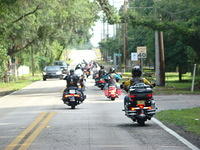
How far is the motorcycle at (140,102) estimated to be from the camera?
16.6m

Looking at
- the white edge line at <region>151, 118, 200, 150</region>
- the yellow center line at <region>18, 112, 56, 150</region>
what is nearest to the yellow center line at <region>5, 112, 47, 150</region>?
the yellow center line at <region>18, 112, 56, 150</region>

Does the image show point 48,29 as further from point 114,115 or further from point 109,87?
point 114,115

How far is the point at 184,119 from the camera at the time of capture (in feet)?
62.1

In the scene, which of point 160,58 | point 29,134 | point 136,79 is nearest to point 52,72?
point 160,58

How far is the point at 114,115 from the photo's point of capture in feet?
69.8

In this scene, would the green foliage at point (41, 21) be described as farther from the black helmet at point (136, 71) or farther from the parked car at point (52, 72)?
the black helmet at point (136, 71)

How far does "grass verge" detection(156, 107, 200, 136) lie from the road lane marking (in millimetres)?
3861

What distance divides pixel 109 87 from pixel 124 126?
1289 centimetres

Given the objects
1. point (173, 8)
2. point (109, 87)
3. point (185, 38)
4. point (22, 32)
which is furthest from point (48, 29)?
point (109, 87)

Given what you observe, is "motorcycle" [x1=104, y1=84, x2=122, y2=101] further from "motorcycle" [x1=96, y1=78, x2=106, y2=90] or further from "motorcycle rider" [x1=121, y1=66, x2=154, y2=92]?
"motorcycle rider" [x1=121, y1=66, x2=154, y2=92]

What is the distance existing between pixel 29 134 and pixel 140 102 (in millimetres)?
3431

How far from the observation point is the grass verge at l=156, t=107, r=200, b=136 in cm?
1650

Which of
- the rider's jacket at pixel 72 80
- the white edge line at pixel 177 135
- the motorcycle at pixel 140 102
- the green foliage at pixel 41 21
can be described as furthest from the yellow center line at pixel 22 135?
the green foliage at pixel 41 21

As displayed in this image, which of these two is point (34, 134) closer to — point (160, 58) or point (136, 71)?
point (136, 71)
